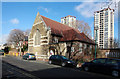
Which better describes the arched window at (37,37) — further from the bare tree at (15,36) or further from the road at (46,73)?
the bare tree at (15,36)

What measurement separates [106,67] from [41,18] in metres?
23.3

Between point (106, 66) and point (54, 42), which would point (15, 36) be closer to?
point (54, 42)

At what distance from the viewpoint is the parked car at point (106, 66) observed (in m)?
8.73

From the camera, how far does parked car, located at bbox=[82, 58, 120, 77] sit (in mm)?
8727

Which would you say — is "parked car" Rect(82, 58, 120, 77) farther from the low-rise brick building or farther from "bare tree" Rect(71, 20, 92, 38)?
"bare tree" Rect(71, 20, 92, 38)

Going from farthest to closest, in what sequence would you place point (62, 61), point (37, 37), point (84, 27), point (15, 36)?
1. point (15, 36)
2. point (84, 27)
3. point (37, 37)
4. point (62, 61)

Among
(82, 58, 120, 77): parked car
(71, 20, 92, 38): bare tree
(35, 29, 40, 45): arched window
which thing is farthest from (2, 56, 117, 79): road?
(71, 20, 92, 38): bare tree

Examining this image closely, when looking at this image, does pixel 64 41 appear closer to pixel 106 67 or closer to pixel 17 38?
pixel 106 67

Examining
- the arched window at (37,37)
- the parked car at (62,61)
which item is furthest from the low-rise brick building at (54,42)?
the parked car at (62,61)

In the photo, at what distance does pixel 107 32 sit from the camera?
3723 inches

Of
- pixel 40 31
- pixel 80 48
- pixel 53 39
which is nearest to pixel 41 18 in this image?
pixel 40 31

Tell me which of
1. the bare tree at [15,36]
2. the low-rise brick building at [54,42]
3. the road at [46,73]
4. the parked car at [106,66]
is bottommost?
the road at [46,73]

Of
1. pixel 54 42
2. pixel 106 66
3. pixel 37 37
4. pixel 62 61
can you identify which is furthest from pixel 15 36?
pixel 106 66

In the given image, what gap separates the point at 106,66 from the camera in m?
9.33
